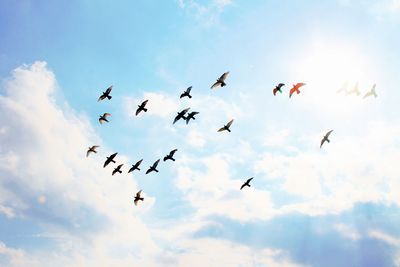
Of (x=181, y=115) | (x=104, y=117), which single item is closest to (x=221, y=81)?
(x=181, y=115)

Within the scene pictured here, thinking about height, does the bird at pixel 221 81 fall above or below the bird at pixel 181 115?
above

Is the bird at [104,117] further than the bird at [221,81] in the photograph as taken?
Yes

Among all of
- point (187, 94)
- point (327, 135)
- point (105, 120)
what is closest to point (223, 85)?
point (187, 94)

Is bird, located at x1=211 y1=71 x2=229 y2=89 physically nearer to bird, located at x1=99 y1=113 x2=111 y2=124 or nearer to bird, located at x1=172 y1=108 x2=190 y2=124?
bird, located at x1=172 y1=108 x2=190 y2=124

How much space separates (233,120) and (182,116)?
32.1ft

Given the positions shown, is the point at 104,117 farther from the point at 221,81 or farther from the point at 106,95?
the point at 221,81

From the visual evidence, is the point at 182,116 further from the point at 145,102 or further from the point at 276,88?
the point at 276,88

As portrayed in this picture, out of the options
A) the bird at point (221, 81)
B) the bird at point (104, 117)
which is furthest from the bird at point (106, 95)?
the bird at point (221, 81)

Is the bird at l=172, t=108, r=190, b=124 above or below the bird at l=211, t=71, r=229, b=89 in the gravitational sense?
below

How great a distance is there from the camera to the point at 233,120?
70.1 meters

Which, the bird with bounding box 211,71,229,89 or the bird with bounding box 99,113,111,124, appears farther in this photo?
the bird with bounding box 99,113,111,124

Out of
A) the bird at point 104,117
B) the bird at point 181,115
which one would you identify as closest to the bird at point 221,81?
the bird at point 181,115

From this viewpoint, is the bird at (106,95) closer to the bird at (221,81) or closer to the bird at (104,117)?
the bird at (104,117)

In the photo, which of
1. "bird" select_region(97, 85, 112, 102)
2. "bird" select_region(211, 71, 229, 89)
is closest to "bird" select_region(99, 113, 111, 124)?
"bird" select_region(97, 85, 112, 102)
